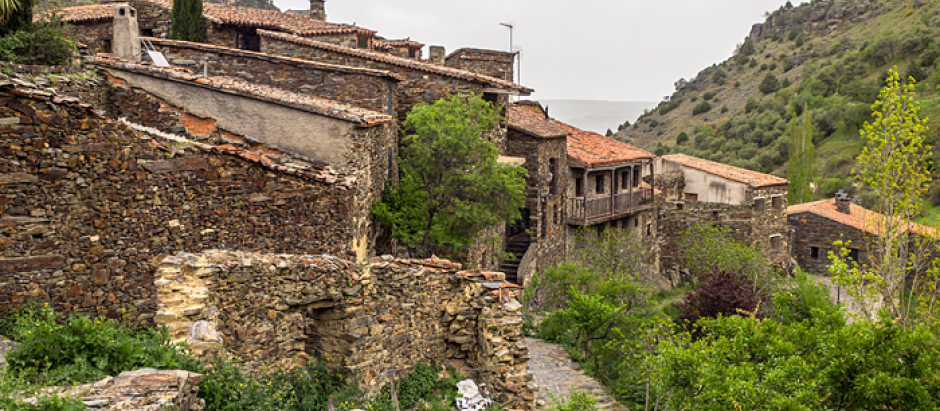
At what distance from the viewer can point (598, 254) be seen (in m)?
31.3

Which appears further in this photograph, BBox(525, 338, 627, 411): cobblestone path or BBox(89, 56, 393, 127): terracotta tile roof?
BBox(525, 338, 627, 411): cobblestone path

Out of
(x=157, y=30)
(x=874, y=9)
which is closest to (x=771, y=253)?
(x=157, y=30)

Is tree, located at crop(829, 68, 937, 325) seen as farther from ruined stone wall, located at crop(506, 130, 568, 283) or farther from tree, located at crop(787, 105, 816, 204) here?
tree, located at crop(787, 105, 816, 204)

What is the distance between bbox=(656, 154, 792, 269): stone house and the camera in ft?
126

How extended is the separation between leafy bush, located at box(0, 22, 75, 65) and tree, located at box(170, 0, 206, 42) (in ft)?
35.5

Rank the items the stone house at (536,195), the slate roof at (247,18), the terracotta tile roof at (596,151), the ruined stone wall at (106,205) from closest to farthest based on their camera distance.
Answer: the ruined stone wall at (106,205) < the slate roof at (247,18) < the stone house at (536,195) < the terracotta tile roof at (596,151)

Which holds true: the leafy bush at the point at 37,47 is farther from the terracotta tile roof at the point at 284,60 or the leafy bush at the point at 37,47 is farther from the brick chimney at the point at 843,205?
the brick chimney at the point at 843,205

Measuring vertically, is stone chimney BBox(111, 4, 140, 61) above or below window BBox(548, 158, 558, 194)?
above

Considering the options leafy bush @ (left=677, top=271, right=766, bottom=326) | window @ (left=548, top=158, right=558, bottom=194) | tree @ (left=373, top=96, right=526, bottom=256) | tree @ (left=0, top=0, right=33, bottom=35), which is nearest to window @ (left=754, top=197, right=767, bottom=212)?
leafy bush @ (left=677, top=271, right=766, bottom=326)

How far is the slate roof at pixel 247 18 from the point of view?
24438 mm

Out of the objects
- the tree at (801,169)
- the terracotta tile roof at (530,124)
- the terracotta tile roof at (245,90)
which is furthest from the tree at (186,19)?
the tree at (801,169)

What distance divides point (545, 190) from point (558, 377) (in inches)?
473

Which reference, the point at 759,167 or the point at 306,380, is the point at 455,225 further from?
the point at 759,167

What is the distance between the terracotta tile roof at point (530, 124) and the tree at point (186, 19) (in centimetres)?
1072
